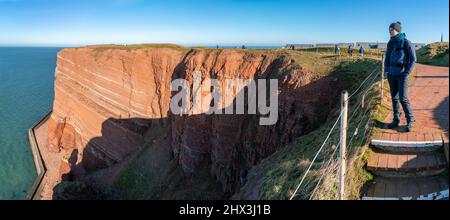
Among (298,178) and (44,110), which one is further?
(44,110)

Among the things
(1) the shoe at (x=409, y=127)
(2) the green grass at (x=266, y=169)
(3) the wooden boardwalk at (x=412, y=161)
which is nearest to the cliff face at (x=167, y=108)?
(2) the green grass at (x=266, y=169)

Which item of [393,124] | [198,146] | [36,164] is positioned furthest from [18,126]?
[393,124]

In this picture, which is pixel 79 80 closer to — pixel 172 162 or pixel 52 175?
pixel 52 175

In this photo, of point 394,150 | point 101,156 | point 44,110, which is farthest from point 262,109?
point 44,110

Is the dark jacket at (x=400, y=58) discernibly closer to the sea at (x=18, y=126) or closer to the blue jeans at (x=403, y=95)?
the blue jeans at (x=403, y=95)

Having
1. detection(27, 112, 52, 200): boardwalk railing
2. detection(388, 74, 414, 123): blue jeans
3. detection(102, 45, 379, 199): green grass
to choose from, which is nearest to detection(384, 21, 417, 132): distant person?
detection(388, 74, 414, 123): blue jeans
